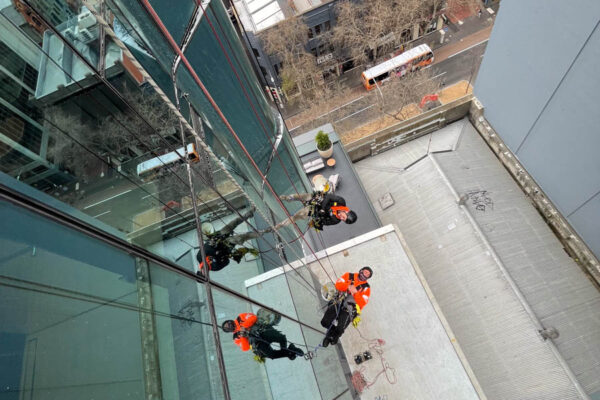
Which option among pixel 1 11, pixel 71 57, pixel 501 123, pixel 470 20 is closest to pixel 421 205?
pixel 501 123

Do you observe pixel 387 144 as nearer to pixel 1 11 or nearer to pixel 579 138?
pixel 579 138

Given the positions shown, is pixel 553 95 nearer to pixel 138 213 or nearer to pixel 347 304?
pixel 347 304

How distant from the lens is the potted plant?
1680 centimetres

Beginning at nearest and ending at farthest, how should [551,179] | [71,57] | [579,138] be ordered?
[71,57] → [579,138] → [551,179]

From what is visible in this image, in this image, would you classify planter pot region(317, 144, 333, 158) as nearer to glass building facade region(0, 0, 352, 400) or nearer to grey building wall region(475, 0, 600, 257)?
glass building facade region(0, 0, 352, 400)

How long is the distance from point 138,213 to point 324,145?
11069 mm

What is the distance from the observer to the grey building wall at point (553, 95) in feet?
37.0

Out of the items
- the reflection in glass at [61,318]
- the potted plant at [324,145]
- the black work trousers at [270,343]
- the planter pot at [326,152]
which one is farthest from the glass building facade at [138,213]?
the planter pot at [326,152]

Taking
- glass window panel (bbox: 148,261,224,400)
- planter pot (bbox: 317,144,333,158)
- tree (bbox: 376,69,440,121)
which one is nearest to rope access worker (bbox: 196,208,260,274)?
glass window panel (bbox: 148,261,224,400)

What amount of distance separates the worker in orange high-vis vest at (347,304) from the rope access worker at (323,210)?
52.4 inches

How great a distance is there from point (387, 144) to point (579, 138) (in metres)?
7.89

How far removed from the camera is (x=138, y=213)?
722 cm

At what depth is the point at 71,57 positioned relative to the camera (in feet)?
23.0

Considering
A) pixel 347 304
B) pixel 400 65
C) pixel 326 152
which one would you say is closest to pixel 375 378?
pixel 347 304
